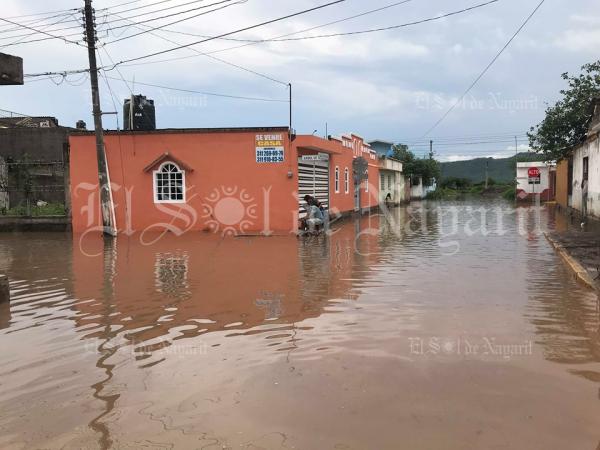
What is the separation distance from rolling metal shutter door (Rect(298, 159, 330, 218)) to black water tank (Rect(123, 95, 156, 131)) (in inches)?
240

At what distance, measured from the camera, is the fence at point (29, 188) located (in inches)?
812

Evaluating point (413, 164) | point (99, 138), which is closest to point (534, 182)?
point (413, 164)

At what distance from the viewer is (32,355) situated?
544 centimetres

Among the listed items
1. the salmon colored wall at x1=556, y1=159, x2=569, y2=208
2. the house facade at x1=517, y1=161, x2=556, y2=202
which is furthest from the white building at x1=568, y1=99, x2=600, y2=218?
the house facade at x1=517, y1=161, x2=556, y2=202

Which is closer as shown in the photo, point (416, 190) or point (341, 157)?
point (341, 157)

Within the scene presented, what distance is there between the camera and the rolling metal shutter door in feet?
66.2

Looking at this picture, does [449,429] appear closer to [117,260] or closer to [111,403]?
[111,403]

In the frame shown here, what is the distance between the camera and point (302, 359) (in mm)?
5164

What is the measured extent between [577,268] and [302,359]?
6.43m

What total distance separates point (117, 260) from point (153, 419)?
8920mm

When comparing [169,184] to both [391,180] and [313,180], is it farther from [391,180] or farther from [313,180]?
[391,180]

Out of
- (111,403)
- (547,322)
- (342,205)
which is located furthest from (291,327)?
(342,205)

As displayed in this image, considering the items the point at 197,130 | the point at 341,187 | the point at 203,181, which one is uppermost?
the point at 197,130

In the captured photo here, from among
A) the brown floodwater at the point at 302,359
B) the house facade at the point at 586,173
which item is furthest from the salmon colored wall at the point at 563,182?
the brown floodwater at the point at 302,359
